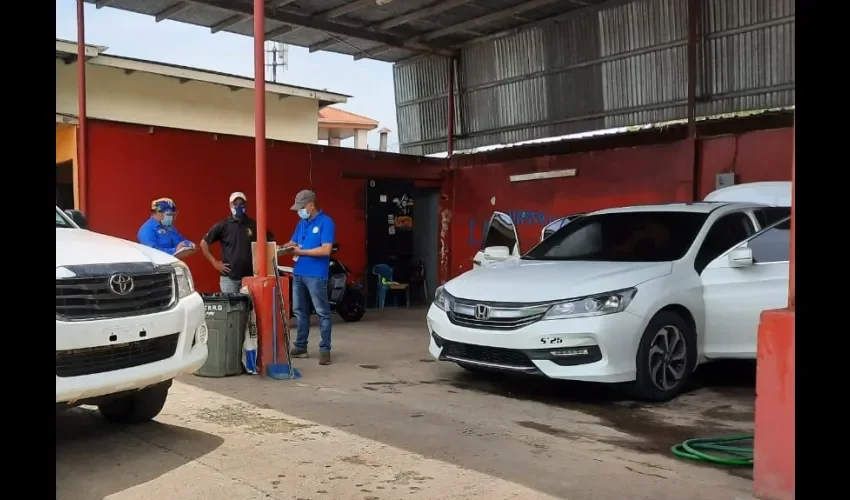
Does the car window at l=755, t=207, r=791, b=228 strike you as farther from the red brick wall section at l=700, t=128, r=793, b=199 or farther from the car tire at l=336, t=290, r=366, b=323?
the car tire at l=336, t=290, r=366, b=323

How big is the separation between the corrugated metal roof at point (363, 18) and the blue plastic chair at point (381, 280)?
13.2 feet

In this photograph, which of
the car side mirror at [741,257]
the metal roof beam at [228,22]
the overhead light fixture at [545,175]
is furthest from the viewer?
the overhead light fixture at [545,175]

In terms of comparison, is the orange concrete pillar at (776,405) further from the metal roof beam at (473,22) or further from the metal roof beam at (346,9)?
the metal roof beam at (473,22)

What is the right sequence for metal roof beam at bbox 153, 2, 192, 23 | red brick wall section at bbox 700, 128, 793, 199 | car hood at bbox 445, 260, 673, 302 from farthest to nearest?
metal roof beam at bbox 153, 2, 192, 23, red brick wall section at bbox 700, 128, 793, 199, car hood at bbox 445, 260, 673, 302

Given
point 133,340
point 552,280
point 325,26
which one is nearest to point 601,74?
point 325,26

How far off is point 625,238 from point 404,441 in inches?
121

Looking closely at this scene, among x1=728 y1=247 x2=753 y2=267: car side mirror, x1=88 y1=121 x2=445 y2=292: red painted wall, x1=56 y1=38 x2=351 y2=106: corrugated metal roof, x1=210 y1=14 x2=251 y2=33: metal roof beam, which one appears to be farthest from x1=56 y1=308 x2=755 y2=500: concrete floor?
x1=56 y1=38 x2=351 y2=106: corrugated metal roof

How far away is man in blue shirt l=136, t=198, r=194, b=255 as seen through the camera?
772 cm

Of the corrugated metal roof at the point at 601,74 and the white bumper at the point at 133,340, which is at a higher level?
the corrugated metal roof at the point at 601,74

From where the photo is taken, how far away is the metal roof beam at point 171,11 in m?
11.4

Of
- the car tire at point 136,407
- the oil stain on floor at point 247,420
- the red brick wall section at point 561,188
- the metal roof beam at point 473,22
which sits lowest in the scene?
the oil stain on floor at point 247,420

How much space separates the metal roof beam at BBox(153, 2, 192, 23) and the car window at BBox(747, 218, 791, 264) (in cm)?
883

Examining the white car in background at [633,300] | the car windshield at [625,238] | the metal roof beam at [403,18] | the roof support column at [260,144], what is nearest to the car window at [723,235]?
the white car in background at [633,300]

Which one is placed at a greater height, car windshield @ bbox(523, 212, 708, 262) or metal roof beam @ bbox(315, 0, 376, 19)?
metal roof beam @ bbox(315, 0, 376, 19)
